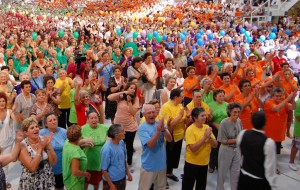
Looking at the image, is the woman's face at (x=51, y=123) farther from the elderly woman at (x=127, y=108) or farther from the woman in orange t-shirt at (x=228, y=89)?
the woman in orange t-shirt at (x=228, y=89)

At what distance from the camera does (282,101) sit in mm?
5441

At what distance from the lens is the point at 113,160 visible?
3.89 meters

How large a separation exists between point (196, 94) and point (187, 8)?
21586 millimetres

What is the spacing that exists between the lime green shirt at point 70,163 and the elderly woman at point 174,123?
1.25 meters

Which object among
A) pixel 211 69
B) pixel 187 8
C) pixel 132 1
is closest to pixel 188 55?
pixel 211 69

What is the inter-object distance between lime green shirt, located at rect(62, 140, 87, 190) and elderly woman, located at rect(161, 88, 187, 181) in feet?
4.10

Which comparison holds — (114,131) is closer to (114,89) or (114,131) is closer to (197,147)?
(197,147)

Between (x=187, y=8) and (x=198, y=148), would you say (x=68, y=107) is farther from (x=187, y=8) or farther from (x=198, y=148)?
(x=187, y=8)

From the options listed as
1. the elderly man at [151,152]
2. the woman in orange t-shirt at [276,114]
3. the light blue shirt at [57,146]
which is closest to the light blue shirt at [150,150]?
the elderly man at [151,152]

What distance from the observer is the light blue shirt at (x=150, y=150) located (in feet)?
13.3

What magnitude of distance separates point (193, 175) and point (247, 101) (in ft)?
4.88

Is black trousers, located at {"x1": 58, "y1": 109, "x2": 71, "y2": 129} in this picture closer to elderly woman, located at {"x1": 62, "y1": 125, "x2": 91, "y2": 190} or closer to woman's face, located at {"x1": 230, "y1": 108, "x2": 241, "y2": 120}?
elderly woman, located at {"x1": 62, "y1": 125, "x2": 91, "y2": 190}

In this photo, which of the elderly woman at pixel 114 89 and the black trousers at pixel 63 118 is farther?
the black trousers at pixel 63 118

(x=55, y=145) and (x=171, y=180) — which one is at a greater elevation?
(x=55, y=145)
